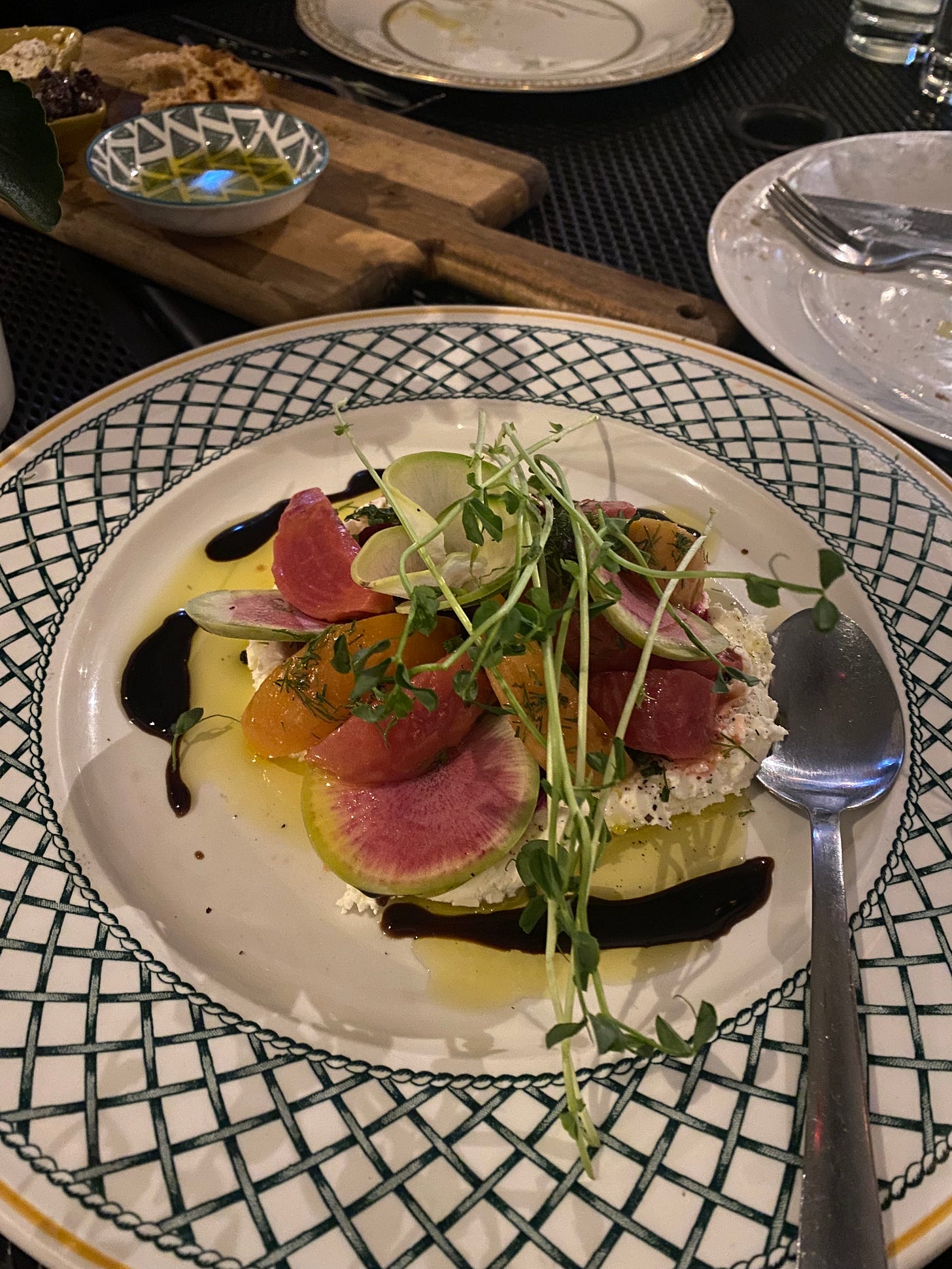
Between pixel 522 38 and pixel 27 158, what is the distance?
261 cm

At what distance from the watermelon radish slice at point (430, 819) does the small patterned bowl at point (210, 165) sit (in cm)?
152

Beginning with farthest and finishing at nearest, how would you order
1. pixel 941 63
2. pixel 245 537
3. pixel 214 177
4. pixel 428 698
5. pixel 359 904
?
1. pixel 941 63
2. pixel 214 177
3. pixel 245 537
4. pixel 359 904
5. pixel 428 698

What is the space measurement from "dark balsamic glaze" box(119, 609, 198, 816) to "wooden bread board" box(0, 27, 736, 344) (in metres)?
0.93

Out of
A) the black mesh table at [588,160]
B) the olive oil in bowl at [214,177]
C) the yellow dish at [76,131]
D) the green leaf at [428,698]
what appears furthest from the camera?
the yellow dish at [76,131]

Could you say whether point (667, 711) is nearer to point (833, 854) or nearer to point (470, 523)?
point (833, 854)

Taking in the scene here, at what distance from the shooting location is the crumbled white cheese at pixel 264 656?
1426mm

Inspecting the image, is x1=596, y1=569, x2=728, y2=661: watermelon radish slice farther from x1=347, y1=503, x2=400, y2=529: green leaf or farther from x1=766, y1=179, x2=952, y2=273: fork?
x1=766, y1=179, x2=952, y2=273: fork

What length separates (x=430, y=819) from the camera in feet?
4.06

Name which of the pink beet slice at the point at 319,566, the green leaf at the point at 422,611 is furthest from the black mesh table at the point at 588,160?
the green leaf at the point at 422,611

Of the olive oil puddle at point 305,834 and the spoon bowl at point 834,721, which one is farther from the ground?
the spoon bowl at point 834,721

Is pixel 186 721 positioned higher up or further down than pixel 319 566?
further down

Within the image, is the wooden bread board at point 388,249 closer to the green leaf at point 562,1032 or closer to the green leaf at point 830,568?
the green leaf at point 830,568

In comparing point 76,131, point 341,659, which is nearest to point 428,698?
point 341,659

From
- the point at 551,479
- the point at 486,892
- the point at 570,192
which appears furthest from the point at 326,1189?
the point at 570,192
